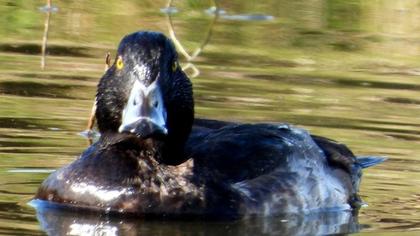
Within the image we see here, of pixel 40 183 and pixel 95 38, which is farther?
pixel 95 38

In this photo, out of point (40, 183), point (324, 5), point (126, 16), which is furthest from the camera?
point (324, 5)

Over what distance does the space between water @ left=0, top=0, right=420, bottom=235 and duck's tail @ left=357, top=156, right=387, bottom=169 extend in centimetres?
10

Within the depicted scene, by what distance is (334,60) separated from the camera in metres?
14.7

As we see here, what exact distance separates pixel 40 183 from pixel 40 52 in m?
4.69

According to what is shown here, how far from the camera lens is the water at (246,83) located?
342 inches

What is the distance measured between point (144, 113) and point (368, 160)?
7.60 ft

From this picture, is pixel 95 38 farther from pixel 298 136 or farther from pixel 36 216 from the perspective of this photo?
pixel 36 216

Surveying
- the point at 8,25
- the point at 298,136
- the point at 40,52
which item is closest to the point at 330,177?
the point at 298,136

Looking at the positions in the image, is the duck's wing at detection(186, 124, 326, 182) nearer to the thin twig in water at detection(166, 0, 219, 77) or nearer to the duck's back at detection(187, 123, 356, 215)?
the duck's back at detection(187, 123, 356, 215)

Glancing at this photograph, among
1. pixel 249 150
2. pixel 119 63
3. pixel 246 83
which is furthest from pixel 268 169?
pixel 246 83

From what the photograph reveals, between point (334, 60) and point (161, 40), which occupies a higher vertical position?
point (161, 40)

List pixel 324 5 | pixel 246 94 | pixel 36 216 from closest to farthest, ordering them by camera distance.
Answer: pixel 36 216
pixel 246 94
pixel 324 5

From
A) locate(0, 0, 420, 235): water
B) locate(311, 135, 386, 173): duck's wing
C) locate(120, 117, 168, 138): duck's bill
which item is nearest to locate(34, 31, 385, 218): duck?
locate(120, 117, 168, 138): duck's bill

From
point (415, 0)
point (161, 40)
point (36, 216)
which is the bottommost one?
point (415, 0)
